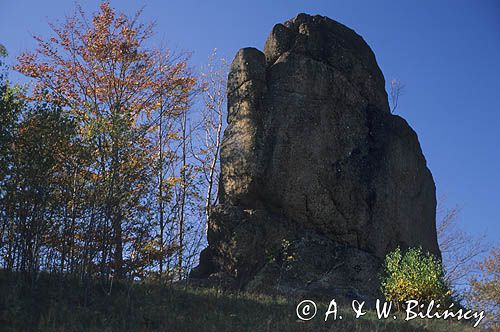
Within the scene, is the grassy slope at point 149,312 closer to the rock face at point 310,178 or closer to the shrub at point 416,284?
the shrub at point 416,284

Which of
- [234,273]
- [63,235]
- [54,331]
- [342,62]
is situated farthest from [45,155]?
[342,62]

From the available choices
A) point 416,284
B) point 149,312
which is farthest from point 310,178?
point 149,312

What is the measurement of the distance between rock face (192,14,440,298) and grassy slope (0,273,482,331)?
10.2 feet

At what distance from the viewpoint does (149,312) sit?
37.2ft

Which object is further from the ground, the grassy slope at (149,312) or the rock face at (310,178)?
the rock face at (310,178)

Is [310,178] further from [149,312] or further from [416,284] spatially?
[149,312]

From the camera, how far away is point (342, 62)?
19.8 metres

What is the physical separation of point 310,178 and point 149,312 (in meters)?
7.62

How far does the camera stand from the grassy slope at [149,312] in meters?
10.3

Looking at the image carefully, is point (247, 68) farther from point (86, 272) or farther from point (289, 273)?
point (86, 272)

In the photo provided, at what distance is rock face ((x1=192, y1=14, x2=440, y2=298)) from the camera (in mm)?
16812

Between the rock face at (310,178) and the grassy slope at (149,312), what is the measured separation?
311 centimetres

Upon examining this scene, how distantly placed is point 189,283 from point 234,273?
1402 millimetres

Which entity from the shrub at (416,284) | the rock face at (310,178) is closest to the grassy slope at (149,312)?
the shrub at (416,284)
